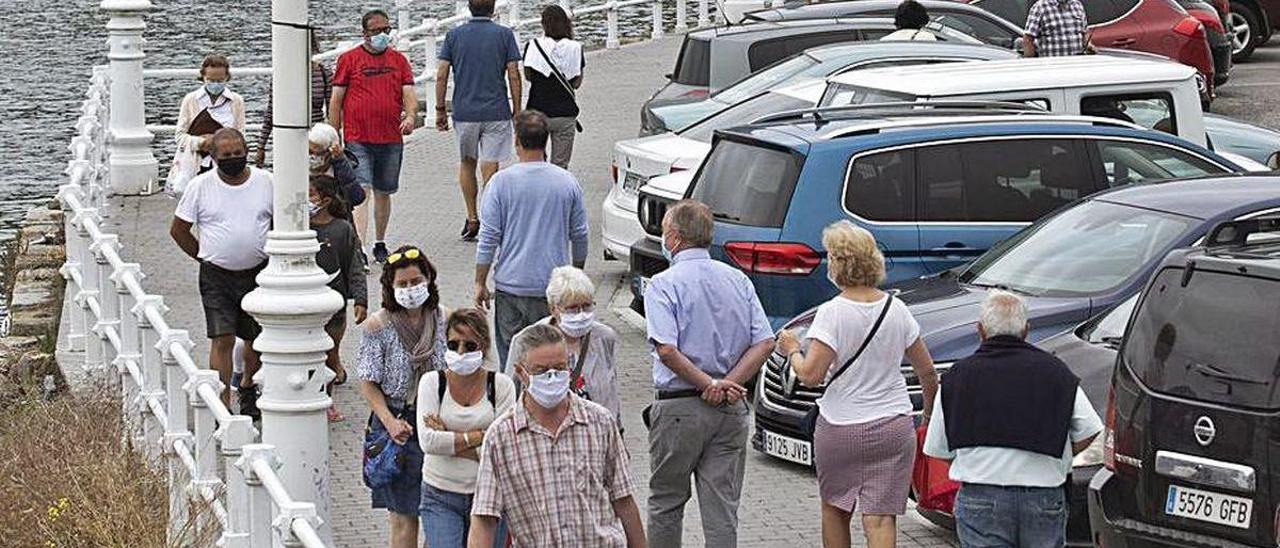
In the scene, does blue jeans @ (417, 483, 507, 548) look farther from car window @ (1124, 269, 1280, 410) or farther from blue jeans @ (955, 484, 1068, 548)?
car window @ (1124, 269, 1280, 410)

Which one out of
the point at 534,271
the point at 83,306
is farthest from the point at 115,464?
the point at 83,306

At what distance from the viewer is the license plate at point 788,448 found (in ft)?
38.1

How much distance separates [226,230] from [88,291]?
1948 millimetres

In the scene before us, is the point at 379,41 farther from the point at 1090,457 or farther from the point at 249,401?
the point at 1090,457

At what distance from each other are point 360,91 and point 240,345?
4.26 metres

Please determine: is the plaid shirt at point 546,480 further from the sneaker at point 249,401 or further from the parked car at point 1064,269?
the sneaker at point 249,401

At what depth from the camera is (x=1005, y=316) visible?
8.62 meters

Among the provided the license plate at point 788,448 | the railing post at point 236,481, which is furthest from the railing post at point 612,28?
the railing post at point 236,481

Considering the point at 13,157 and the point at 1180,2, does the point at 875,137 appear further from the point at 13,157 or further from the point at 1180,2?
the point at 13,157

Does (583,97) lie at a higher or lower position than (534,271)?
lower

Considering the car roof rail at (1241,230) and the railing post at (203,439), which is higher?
the car roof rail at (1241,230)

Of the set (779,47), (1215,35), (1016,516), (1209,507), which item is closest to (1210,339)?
(1209,507)

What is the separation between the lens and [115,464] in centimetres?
1034

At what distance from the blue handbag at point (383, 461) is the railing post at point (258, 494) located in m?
1.12
